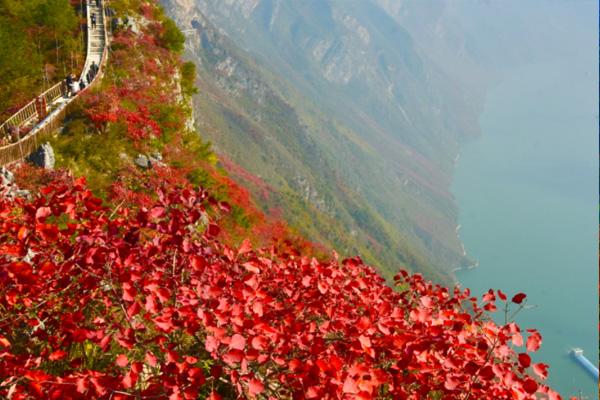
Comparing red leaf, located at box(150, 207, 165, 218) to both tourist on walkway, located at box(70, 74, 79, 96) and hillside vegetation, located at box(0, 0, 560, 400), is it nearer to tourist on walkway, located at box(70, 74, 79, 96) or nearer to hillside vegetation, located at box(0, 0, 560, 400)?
hillside vegetation, located at box(0, 0, 560, 400)

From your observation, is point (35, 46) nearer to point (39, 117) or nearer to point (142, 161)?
point (39, 117)

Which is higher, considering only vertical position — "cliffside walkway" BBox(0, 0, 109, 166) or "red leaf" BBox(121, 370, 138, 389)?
"red leaf" BBox(121, 370, 138, 389)

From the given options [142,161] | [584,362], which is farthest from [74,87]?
[584,362]

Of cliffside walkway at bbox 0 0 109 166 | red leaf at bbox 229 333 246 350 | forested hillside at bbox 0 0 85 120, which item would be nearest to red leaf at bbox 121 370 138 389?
red leaf at bbox 229 333 246 350

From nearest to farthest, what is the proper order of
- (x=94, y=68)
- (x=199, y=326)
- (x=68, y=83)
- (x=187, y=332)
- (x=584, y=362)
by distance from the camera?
1. (x=199, y=326)
2. (x=187, y=332)
3. (x=68, y=83)
4. (x=94, y=68)
5. (x=584, y=362)

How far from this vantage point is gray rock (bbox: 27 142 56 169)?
1242 centimetres

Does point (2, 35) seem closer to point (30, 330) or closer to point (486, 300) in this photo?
point (30, 330)

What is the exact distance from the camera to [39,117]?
15875 mm

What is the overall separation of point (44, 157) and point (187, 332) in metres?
10.9

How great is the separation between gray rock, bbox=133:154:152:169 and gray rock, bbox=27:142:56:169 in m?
2.99

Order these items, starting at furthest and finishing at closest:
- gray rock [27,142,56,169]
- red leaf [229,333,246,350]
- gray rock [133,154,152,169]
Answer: gray rock [133,154,152,169] < gray rock [27,142,56,169] < red leaf [229,333,246,350]

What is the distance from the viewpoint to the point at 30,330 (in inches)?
162

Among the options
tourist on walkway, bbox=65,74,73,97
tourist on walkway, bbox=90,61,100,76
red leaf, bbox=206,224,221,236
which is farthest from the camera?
tourist on walkway, bbox=90,61,100,76

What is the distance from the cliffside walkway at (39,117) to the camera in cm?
1269
